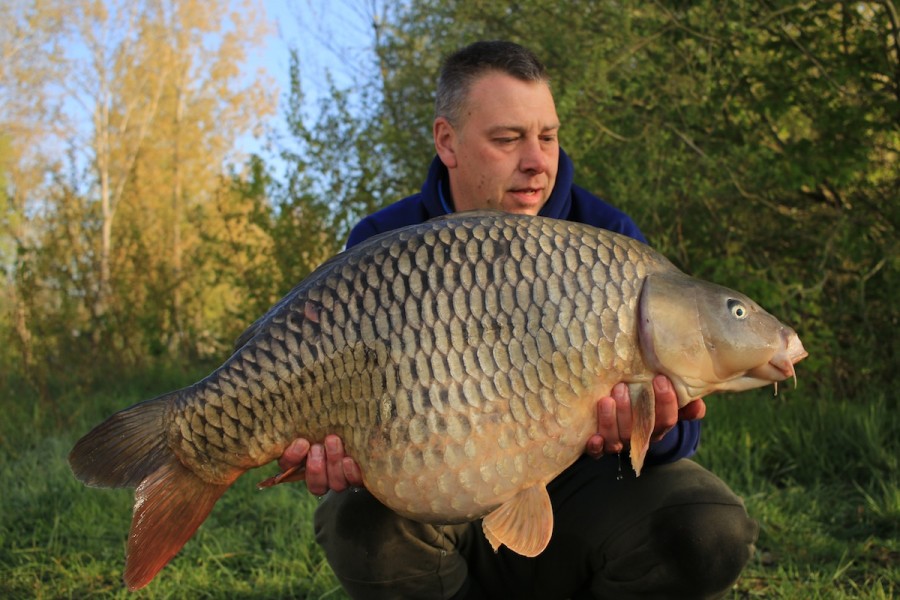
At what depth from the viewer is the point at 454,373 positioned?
132cm

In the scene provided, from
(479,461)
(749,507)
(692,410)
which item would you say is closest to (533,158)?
(692,410)

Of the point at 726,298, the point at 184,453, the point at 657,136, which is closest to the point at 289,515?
the point at 184,453

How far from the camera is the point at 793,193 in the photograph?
12.4ft

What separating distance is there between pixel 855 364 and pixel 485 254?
2799 mm

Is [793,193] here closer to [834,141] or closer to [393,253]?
[834,141]

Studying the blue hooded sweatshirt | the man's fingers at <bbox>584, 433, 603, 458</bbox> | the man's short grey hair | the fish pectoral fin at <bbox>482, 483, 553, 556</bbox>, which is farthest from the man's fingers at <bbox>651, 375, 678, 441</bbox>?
the man's short grey hair

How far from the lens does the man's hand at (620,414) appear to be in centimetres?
136

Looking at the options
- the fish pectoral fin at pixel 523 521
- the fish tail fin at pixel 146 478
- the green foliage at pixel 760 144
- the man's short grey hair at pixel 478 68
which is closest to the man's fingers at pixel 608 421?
the fish pectoral fin at pixel 523 521

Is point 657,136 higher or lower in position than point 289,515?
higher

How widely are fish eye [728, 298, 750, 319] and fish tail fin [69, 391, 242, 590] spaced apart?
2.61 feet

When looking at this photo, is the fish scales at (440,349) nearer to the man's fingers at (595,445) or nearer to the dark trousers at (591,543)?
the man's fingers at (595,445)

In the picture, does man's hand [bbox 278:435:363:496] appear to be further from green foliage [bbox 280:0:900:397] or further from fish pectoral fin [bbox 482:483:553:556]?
green foliage [bbox 280:0:900:397]

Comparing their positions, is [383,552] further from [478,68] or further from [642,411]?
[478,68]

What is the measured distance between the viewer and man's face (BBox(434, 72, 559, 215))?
1.90 meters
